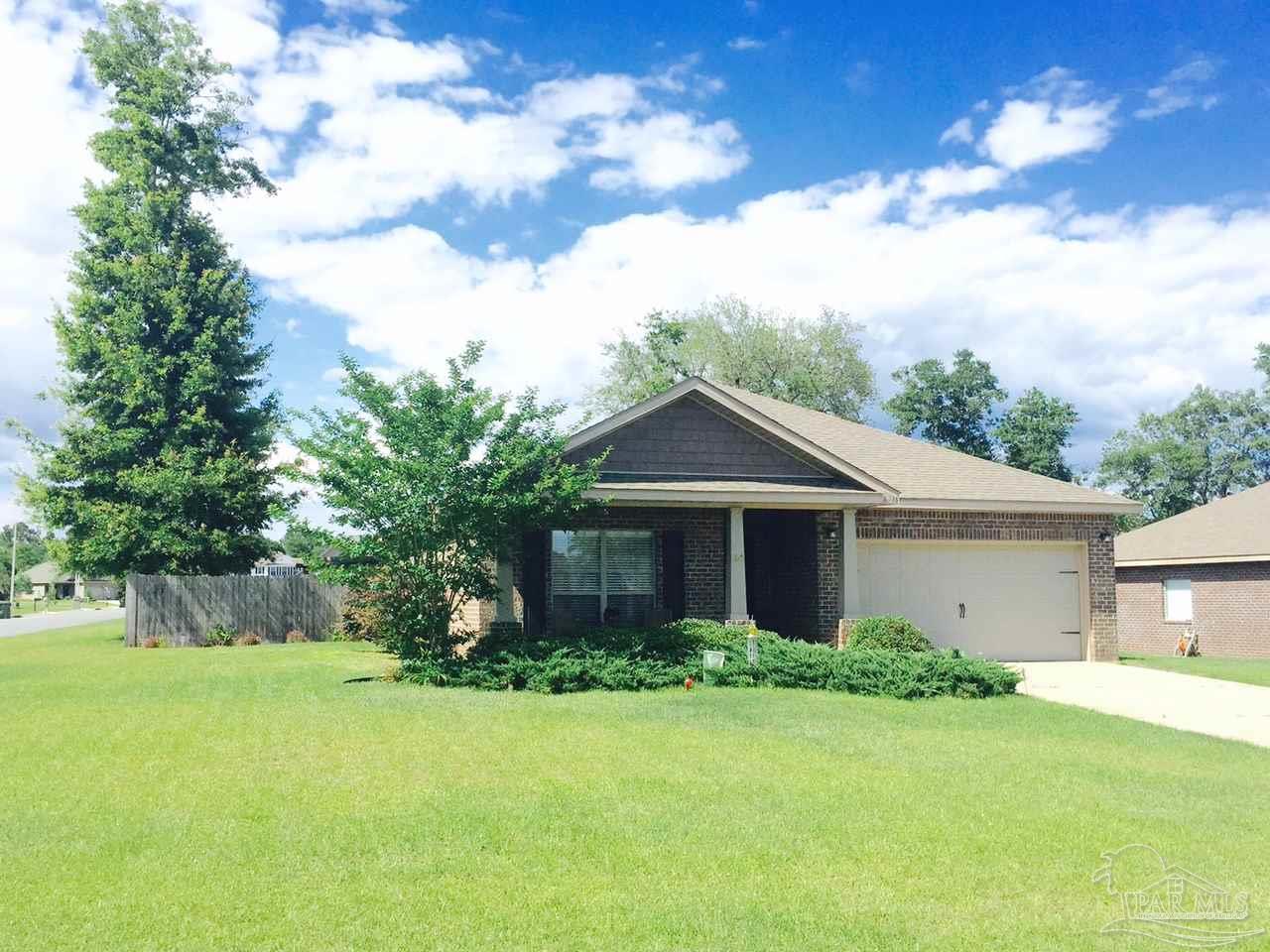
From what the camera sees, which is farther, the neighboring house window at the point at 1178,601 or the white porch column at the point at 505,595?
the neighboring house window at the point at 1178,601

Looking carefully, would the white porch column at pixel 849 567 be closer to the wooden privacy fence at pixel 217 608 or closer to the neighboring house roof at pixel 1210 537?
the neighboring house roof at pixel 1210 537

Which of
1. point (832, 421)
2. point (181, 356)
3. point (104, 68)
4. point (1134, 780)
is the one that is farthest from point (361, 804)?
point (104, 68)

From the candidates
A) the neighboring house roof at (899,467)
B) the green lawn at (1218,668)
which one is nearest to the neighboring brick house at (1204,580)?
the green lawn at (1218,668)

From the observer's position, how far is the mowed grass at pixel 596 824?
5277mm

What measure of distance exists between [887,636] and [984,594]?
3.85 m

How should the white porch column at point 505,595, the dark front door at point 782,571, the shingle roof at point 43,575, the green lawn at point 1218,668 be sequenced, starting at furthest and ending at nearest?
the shingle roof at point 43,575 < the dark front door at point 782,571 < the green lawn at point 1218,668 < the white porch column at point 505,595

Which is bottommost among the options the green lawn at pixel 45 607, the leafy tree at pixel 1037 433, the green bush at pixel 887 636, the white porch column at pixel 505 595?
the green lawn at pixel 45 607

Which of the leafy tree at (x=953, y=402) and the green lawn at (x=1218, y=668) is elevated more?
the leafy tree at (x=953, y=402)

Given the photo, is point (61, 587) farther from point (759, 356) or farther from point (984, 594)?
point (984, 594)

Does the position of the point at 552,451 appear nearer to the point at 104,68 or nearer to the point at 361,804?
the point at 361,804

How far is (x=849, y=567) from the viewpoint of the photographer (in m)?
18.5

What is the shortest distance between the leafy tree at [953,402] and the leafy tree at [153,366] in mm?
37736

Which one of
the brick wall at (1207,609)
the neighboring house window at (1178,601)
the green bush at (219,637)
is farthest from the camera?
the neighboring house window at (1178,601)

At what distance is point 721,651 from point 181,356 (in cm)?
2080
